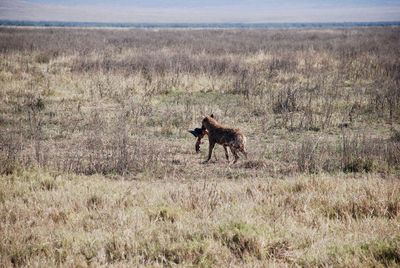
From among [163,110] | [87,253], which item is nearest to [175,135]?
[163,110]

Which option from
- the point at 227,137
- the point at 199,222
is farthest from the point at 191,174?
the point at 199,222

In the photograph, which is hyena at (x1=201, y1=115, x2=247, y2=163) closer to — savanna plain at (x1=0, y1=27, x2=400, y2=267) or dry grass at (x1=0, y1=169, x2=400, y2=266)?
savanna plain at (x1=0, y1=27, x2=400, y2=267)

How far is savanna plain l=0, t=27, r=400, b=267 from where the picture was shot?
448 centimetres

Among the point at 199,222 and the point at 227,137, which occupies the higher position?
the point at 227,137

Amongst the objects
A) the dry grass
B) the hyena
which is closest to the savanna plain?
the dry grass

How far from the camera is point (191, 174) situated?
7.96 metres

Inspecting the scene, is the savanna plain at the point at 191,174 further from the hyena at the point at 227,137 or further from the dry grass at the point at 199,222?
the hyena at the point at 227,137

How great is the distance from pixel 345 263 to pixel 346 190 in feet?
7.83

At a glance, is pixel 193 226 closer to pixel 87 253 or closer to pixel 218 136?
pixel 87 253

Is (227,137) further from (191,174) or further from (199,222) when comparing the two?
(199,222)

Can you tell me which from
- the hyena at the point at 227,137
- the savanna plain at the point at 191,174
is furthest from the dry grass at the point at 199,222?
the hyena at the point at 227,137

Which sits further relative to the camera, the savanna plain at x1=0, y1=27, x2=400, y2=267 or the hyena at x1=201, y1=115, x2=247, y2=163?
the hyena at x1=201, y1=115, x2=247, y2=163

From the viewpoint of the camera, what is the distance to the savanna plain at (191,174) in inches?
176

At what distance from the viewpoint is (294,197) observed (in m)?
6.03
